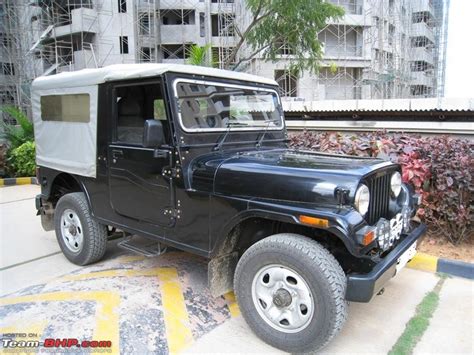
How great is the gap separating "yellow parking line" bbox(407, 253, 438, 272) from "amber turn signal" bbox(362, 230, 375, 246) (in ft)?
6.96

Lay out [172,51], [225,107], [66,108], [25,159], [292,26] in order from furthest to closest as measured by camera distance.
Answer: [172,51] → [25,159] → [292,26] → [66,108] → [225,107]

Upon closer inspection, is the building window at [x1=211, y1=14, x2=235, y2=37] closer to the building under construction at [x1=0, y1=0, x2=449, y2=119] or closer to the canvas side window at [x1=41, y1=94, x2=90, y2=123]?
the building under construction at [x1=0, y1=0, x2=449, y2=119]

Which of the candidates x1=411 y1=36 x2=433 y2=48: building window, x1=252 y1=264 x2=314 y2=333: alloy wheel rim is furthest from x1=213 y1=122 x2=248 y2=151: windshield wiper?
x1=411 y1=36 x2=433 y2=48: building window

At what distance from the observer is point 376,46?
3028 cm

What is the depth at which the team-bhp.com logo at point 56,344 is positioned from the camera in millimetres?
3068

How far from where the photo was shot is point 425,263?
174 inches

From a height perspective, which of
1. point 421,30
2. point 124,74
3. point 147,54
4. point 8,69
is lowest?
point 124,74

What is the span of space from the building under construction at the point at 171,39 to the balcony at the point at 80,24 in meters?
0.06

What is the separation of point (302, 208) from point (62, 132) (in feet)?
10.4

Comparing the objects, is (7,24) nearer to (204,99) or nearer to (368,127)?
(368,127)

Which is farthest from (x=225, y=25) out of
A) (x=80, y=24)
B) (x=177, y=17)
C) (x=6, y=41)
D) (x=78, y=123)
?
(x=78, y=123)

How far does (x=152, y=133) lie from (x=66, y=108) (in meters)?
A: 1.84

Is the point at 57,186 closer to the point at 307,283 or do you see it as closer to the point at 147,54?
the point at 307,283

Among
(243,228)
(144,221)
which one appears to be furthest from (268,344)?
(144,221)
